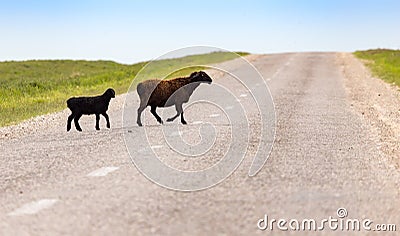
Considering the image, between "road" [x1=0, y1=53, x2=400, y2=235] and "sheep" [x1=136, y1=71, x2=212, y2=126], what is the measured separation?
48 centimetres

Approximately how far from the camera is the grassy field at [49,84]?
2241 cm

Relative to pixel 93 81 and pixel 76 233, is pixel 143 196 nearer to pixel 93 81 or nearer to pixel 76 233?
pixel 76 233

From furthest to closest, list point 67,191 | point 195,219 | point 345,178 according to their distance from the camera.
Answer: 1. point 345,178
2. point 67,191
3. point 195,219

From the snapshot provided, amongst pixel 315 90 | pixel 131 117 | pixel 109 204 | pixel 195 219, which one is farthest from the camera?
pixel 315 90

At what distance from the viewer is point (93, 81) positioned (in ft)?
129

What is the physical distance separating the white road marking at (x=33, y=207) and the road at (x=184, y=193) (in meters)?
0.01

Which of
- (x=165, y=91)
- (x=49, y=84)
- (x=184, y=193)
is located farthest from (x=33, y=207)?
(x=49, y=84)

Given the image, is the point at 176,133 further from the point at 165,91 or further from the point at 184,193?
the point at 184,193

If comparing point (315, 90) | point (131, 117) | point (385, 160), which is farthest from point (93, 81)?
point (385, 160)

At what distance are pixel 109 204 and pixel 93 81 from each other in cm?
3211

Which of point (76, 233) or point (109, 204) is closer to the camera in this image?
point (76, 233)

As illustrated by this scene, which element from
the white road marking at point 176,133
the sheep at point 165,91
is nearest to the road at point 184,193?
the white road marking at point 176,133

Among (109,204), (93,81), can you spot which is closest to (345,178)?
(109,204)

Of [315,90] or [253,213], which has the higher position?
[253,213]
